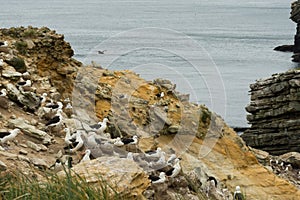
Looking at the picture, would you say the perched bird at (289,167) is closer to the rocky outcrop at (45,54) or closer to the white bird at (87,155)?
the rocky outcrop at (45,54)

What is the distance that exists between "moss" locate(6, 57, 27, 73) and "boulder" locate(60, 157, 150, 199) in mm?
8522

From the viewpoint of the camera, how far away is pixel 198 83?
59.2 metres

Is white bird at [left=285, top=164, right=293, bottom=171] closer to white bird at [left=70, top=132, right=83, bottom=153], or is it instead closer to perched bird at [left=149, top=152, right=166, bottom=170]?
perched bird at [left=149, top=152, right=166, bottom=170]

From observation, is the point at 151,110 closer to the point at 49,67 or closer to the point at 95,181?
the point at 49,67

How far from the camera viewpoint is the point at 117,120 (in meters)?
17.7

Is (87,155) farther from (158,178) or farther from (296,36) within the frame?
(296,36)

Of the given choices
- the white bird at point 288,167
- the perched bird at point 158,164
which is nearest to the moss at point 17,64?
the perched bird at point 158,164

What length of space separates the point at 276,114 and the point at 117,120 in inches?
857

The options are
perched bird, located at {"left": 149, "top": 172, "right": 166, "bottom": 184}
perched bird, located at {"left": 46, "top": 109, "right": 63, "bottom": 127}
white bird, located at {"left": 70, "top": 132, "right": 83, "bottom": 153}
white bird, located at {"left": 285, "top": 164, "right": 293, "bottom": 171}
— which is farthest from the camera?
white bird, located at {"left": 285, "top": 164, "right": 293, "bottom": 171}

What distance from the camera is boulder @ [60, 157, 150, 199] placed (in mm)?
8336

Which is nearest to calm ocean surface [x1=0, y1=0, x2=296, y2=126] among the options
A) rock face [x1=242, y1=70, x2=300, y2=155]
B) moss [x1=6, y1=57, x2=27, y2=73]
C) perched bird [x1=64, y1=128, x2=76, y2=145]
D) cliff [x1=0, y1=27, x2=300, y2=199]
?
rock face [x1=242, y1=70, x2=300, y2=155]

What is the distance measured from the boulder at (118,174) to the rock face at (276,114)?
94.2ft

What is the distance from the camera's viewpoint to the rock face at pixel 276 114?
3719cm

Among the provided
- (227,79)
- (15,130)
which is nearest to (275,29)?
(227,79)
